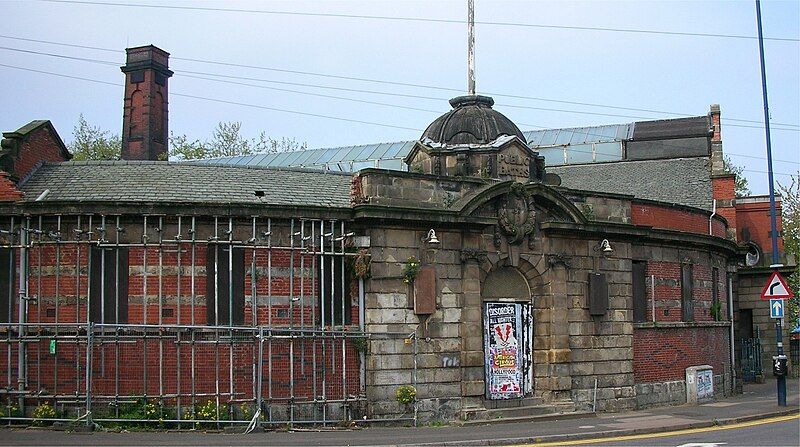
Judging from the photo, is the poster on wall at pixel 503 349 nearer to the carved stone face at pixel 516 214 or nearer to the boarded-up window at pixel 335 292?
the carved stone face at pixel 516 214

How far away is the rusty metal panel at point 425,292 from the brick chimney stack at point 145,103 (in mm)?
14891

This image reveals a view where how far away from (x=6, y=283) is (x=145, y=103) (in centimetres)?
1375

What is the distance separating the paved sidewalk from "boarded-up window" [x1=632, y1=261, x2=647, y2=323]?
2.96 meters

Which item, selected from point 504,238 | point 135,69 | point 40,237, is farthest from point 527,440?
point 135,69

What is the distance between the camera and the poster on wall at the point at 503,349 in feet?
75.5

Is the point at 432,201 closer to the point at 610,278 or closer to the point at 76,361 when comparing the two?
the point at 610,278

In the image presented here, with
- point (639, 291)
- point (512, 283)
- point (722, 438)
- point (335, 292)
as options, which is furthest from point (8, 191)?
point (639, 291)

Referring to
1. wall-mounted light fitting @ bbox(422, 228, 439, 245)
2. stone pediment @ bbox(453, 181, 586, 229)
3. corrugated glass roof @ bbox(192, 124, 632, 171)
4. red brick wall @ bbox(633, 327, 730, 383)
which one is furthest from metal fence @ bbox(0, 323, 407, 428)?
corrugated glass roof @ bbox(192, 124, 632, 171)

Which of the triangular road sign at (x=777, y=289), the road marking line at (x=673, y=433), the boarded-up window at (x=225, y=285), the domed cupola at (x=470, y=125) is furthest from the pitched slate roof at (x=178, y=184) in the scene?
the triangular road sign at (x=777, y=289)

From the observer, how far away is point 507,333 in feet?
76.9

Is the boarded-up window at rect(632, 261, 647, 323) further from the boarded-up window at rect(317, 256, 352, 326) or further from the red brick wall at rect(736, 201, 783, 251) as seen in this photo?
the red brick wall at rect(736, 201, 783, 251)

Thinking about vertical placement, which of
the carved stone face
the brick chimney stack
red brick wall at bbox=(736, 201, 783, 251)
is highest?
the brick chimney stack

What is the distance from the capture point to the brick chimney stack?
1297 inches

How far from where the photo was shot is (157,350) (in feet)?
65.8
